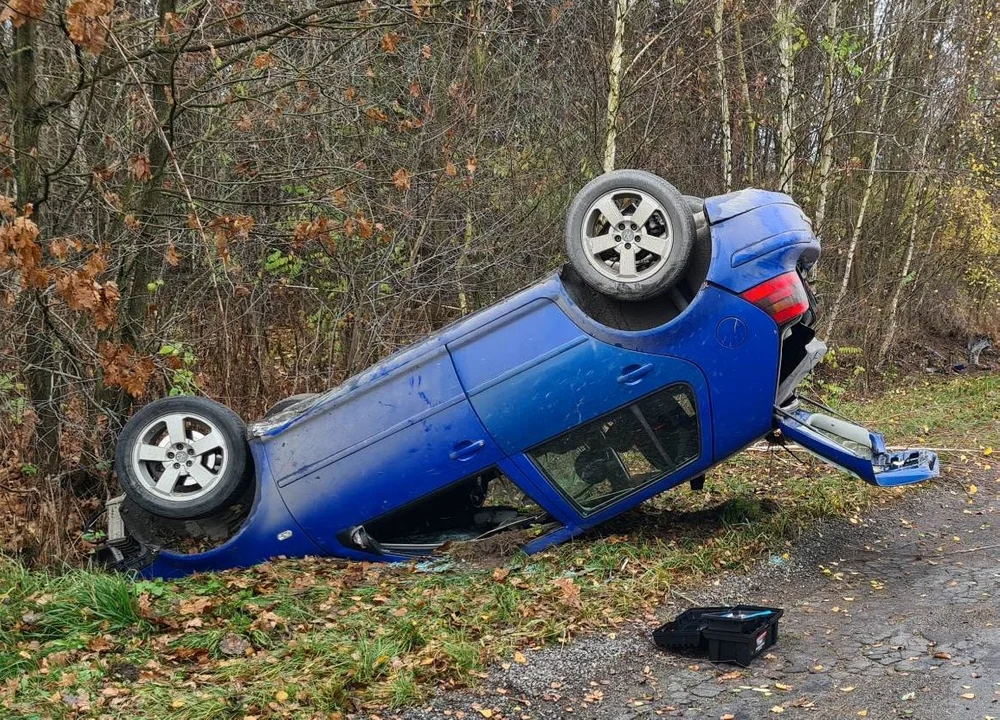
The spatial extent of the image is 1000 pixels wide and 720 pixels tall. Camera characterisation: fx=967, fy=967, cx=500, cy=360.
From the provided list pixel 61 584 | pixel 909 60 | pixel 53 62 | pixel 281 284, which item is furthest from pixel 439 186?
pixel 909 60

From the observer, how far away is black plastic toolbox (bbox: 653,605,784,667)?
461 cm

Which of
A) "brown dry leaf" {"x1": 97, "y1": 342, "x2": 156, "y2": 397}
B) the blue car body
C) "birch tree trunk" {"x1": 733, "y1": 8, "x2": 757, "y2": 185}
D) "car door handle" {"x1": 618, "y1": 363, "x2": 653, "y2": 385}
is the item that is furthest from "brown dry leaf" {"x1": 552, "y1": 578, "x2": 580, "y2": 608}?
"birch tree trunk" {"x1": 733, "y1": 8, "x2": 757, "y2": 185}

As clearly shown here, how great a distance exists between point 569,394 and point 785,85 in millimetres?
9197

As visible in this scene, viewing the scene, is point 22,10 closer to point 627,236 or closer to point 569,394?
point 627,236

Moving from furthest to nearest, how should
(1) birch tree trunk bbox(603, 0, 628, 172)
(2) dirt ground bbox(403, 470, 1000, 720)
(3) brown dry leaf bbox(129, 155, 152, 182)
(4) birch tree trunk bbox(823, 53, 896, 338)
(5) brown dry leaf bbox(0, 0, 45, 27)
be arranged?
(4) birch tree trunk bbox(823, 53, 896, 338), (1) birch tree trunk bbox(603, 0, 628, 172), (3) brown dry leaf bbox(129, 155, 152, 182), (5) brown dry leaf bbox(0, 0, 45, 27), (2) dirt ground bbox(403, 470, 1000, 720)

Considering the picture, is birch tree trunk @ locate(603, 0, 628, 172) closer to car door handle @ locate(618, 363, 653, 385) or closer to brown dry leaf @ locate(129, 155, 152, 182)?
car door handle @ locate(618, 363, 653, 385)

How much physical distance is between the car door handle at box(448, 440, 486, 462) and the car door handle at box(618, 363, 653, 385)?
910mm

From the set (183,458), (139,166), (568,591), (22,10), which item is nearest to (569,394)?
(568,591)

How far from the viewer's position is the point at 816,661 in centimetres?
467

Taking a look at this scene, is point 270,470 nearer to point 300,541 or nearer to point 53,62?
point 300,541

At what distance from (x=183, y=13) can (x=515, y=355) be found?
131 inches

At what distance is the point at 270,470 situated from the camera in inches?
→ 238

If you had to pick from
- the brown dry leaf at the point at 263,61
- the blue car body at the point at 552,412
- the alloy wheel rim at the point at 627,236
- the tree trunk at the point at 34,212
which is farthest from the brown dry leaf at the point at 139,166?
the alloy wheel rim at the point at 627,236

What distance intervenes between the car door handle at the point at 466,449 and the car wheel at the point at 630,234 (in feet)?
3.81
